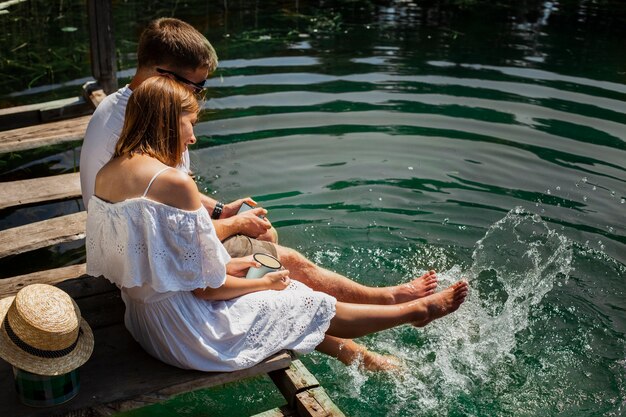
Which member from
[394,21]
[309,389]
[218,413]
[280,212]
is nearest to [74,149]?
[280,212]

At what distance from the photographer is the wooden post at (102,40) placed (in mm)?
6004

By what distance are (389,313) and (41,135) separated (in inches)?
136

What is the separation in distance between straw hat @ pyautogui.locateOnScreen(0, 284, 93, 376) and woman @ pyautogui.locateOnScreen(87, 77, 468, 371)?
321 millimetres

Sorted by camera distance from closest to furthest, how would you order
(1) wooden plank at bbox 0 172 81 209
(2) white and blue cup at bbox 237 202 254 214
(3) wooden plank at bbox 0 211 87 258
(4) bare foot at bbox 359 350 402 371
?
1. (4) bare foot at bbox 359 350 402 371
2. (2) white and blue cup at bbox 237 202 254 214
3. (3) wooden plank at bbox 0 211 87 258
4. (1) wooden plank at bbox 0 172 81 209

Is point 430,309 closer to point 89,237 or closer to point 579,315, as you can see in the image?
point 579,315

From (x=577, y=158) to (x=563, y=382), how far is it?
10.8ft

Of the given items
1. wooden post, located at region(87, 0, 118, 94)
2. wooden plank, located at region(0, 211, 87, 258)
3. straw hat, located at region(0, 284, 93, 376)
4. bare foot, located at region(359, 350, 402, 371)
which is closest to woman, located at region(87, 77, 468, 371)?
straw hat, located at region(0, 284, 93, 376)

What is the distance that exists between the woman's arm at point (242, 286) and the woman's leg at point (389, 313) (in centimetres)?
36

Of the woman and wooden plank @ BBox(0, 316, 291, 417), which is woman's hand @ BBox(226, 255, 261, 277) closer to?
the woman

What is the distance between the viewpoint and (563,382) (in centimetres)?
395

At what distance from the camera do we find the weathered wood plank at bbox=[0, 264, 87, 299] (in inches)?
157

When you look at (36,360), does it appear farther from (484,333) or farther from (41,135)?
(41,135)

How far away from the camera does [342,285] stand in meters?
4.09

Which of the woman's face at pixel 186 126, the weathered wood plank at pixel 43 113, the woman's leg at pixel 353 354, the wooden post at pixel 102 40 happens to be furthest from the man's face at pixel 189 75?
the weathered wood plank at pixel 43 113
